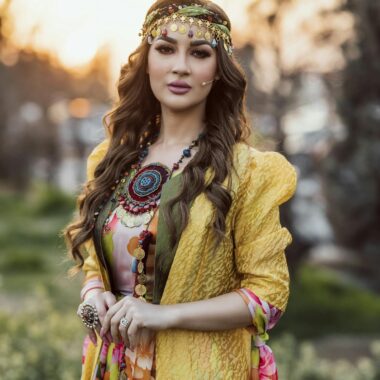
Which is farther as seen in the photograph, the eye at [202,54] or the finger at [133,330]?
the eye at [202,54]

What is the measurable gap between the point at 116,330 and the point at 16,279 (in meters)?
8.47

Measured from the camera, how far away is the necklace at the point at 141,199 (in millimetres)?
2078

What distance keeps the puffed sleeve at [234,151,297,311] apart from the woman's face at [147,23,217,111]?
278 millimetres

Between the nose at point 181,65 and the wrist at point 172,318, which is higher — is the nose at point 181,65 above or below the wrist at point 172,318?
above

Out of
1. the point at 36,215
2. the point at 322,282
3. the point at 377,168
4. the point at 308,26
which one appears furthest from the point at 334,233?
the point at 36,215

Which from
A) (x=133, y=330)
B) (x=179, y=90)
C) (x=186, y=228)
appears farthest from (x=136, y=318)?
(x=179, y=90)

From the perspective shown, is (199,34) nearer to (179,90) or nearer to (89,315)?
(179,90)

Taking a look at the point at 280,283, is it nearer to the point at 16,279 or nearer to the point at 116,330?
the point at 116,330

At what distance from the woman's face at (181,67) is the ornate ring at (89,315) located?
2.11ft

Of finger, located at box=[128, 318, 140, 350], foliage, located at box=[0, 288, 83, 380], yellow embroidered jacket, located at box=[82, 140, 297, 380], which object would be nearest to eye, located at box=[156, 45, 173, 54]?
yellow embroidered jacket, located at box=[82, 140, 297, 380]

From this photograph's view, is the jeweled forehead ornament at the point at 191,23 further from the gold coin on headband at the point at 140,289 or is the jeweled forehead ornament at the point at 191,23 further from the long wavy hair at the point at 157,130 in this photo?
the gold coin on headband at the point at 140,289

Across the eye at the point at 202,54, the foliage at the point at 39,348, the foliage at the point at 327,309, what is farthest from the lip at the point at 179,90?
the foliage at the point at 327,309

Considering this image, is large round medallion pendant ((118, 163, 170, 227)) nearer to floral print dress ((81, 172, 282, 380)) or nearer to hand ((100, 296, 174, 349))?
floral print dress ((81, 172, 282, 380))

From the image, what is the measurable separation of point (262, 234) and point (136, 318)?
41 centimetres
